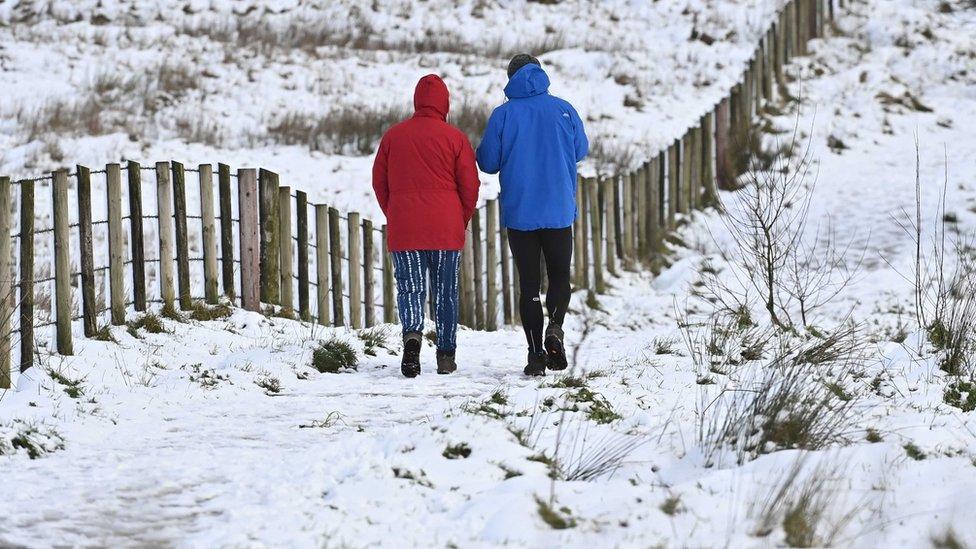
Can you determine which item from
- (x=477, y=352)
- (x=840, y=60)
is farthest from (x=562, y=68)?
(x=477, y=352)

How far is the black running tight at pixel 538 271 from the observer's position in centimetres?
623

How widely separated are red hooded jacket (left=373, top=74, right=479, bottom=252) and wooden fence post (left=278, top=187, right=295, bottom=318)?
2277mm

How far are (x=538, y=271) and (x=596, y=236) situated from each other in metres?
5.56

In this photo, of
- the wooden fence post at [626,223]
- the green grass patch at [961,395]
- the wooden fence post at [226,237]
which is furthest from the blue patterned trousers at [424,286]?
the wooden fence post at [626,223]

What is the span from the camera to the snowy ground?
11.4 feet

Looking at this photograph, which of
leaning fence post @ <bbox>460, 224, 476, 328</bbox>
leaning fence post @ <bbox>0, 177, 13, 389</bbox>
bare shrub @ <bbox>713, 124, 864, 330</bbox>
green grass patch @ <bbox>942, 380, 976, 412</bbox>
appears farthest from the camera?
leaning fence post @ <bbox>460, 224, 476, 328</bbox>

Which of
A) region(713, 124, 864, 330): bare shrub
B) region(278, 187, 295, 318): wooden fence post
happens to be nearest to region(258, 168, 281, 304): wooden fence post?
region(278, 187, 295, 318): wooden fence post

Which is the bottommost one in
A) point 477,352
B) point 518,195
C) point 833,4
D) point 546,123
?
point 477,352

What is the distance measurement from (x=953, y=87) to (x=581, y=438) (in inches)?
632

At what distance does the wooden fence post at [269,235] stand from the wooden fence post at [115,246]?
1.52 metres

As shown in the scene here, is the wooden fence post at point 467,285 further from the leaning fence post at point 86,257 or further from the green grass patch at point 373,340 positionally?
the leaning fence post at point 86,257

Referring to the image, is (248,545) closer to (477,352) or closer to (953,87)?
(477,352)

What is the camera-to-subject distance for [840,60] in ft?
63.8

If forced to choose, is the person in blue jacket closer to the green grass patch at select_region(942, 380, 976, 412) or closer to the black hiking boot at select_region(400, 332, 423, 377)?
→ the black hiking boot at select_region(400, 332, 423, 377)
